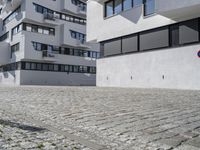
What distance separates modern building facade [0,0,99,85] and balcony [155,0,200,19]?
22.5 metres

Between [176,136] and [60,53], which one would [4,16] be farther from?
[176,136]

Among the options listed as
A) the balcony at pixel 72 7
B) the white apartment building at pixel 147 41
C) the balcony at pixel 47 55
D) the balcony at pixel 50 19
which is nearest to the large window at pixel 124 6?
the white apartment building at pixel 147 41

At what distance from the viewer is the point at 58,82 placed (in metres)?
34.3

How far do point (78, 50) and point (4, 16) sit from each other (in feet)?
52.1

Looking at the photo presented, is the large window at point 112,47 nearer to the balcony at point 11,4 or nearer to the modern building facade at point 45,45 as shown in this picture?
the modern building facade at point 45,45

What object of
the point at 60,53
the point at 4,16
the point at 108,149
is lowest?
the point at 108,149

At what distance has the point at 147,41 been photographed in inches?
648

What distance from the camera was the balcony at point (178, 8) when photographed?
40.3 ft

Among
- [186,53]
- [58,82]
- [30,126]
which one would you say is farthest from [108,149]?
[58,82]

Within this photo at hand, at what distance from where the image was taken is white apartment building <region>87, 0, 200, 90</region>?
1345cm

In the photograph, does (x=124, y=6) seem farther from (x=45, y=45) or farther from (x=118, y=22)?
(x=45, y=45)

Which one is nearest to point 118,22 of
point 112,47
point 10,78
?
point 112,47

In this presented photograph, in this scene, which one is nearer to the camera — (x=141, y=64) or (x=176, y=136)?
(x=176, y=136)

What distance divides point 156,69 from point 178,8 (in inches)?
177
